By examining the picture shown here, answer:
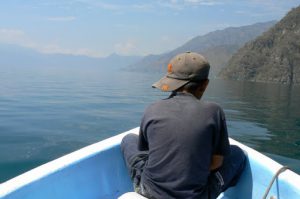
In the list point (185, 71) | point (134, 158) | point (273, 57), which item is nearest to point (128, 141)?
point (134, 158)

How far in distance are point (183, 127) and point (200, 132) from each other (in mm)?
157

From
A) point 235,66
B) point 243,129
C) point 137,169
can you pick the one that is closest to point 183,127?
point 137,169

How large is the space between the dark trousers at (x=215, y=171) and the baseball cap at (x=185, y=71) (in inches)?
36.9

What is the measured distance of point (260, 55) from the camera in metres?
156

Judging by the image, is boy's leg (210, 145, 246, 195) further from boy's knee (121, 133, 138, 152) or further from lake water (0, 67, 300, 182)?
lake water (0, 67, 300, 182)

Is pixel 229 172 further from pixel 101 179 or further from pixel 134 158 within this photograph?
pixel 101 179

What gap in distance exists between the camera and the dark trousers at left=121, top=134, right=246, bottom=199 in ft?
13.0

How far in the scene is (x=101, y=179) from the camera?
493 centimetres

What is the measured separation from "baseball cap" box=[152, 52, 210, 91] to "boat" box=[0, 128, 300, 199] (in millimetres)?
1503

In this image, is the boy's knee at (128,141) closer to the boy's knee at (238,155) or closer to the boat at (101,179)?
the boat at (101,179)

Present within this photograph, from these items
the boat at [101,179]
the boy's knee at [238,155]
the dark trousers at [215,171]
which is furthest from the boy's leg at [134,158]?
the boy's knee at [238,155]

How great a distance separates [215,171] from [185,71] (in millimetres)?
1132

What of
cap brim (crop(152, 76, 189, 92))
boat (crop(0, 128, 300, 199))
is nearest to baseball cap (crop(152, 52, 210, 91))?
cap brim (crop(152, 76, 189, 92))

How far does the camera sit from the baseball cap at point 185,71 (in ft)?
11.8
